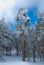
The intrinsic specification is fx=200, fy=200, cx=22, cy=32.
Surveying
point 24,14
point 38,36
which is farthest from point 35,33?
point 24,14

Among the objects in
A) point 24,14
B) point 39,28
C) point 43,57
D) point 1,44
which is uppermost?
point 24,14

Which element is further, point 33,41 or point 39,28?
point 33,41

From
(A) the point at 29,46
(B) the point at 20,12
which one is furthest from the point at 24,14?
(A) the point at 29,46

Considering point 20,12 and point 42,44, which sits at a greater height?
point 20,12

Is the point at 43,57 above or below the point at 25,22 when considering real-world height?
below

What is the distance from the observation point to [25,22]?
118 ft

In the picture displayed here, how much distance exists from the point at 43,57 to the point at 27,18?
799 cm

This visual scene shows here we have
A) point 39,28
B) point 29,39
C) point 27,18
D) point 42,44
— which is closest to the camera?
point 42,44

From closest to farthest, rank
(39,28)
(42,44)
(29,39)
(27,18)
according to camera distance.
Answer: (42,44) → (39,28) → (27,18) → (29,39)

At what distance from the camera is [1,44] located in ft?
123

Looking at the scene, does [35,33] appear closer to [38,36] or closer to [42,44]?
[38,36]

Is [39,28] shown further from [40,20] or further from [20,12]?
[20,12]

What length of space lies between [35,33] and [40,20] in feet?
10.2

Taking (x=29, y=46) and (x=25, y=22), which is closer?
(x=25, y=22)
